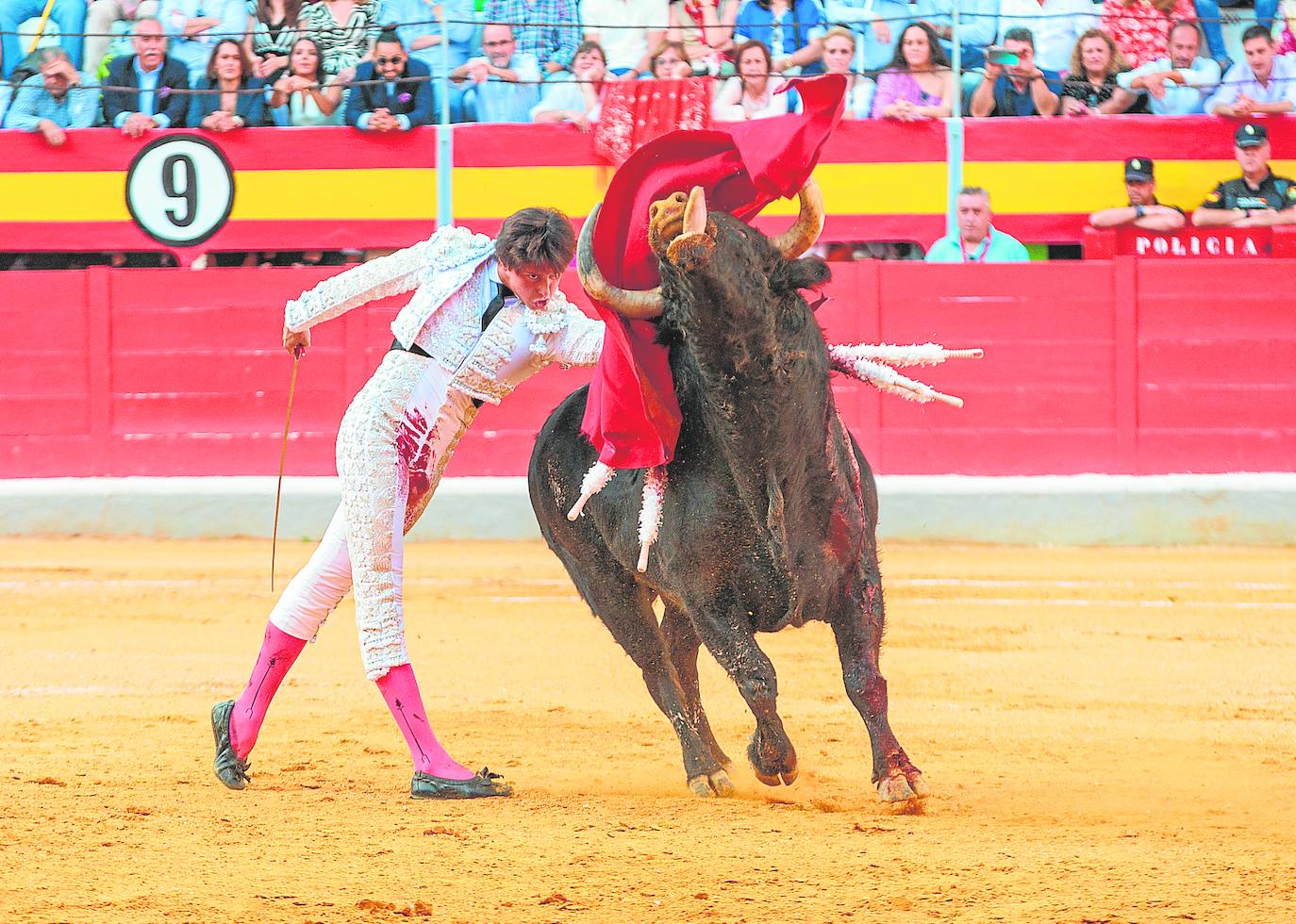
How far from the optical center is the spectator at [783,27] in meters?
8.75

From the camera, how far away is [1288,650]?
18.7ft

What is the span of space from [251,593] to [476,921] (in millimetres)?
4735

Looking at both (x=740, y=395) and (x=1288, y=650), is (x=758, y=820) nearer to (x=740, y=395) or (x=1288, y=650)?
(x=740, y=395)

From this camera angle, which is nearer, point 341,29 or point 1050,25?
point 1050,25

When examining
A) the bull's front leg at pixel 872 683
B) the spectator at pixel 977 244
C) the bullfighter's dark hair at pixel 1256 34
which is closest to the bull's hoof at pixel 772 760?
the bull's front leg at pixel 872 683

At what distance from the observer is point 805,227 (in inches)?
136

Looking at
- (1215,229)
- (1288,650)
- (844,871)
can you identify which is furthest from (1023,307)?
(844,871)

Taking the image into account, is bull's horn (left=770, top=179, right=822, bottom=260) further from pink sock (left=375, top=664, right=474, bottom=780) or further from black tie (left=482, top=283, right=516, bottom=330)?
pink sock (left=375, top=664, right=474, bottom=780)

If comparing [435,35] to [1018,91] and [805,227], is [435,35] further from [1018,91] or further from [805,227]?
[805,227]

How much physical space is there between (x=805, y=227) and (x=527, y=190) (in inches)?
230

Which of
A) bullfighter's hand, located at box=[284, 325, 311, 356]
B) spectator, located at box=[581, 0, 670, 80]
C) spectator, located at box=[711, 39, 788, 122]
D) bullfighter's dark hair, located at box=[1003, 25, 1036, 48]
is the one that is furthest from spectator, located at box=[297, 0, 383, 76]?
bullfighter's hand, located at box=[284, 325, 311, 356]

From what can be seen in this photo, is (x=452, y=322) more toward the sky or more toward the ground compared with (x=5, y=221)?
more toward the sky

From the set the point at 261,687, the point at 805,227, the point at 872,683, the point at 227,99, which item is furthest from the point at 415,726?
the point at 227,99

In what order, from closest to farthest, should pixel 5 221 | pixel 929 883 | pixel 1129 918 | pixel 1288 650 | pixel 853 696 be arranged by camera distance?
pixel 1129 918
pixel 929 883
pixel 853 696
pixel 1288 650
pixel 5 221
